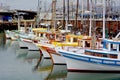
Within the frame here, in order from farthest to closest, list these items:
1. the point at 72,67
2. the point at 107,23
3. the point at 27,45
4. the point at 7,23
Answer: the point at 7,23
the point at 107,23
the point at 27,45
the point at 72,67

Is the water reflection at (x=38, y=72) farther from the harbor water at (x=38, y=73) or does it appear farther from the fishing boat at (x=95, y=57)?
the fishing boat at (x=95, y=57)

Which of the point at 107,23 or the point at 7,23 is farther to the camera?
the point at 7,23

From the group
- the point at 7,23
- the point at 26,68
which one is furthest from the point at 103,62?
the point at 7,23

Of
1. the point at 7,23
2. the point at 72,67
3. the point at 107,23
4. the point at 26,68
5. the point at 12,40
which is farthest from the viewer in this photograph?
the point at 7,23

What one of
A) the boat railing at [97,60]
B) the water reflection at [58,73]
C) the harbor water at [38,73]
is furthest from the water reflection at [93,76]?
the boat railing at [97,60]

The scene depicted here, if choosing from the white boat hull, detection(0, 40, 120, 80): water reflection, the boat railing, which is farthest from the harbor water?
the boat railing

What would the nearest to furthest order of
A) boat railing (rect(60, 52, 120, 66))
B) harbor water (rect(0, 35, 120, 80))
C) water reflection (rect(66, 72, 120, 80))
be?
boat railing (rect(60, 52, 120, 66)) → water reflection (rect(66, 72, 120, 80)) → harbor water (rect(0, 35, 120, 80))

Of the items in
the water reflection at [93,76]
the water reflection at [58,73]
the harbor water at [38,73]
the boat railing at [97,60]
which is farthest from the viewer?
the water reflection at [58,73]

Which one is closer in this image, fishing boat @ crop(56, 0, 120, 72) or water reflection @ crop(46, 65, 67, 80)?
fishing boat @ crop(56, 0, 120, 72)

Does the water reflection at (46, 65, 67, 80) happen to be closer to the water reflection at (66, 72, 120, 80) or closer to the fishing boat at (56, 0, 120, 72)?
the water reflection at (66, 72, 120, 80)

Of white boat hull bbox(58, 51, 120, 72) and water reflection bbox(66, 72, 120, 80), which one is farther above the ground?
white boat hull bbox(58, 51, 120, 72)

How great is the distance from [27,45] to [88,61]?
21.1 metres

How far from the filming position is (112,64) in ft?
103

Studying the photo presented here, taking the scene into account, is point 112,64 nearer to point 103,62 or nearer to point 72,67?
point 103,62
